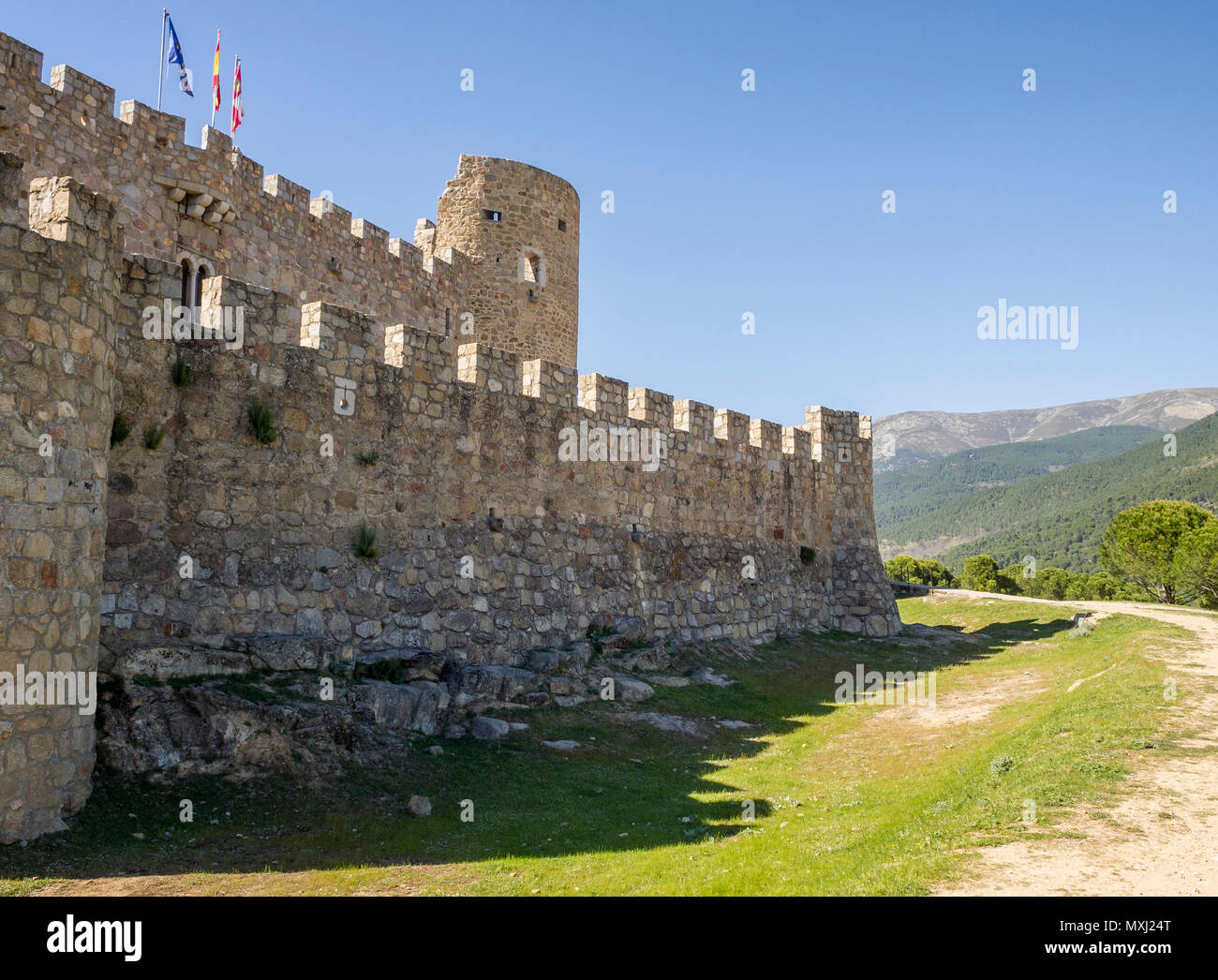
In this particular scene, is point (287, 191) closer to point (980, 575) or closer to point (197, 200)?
point (197, 200)

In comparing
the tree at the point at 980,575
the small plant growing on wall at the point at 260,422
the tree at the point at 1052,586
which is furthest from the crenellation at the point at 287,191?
the tree at the point at 1052,586

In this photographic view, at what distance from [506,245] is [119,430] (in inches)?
648

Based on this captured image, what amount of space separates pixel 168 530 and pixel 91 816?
3483 millimetres

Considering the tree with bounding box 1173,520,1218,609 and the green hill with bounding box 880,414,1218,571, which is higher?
the green hill with bounding box 880,414,1218,571

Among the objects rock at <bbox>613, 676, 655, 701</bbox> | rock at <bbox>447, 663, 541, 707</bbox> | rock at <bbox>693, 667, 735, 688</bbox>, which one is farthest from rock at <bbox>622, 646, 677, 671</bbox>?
rock at <bbox>447, 663, 541, 707</bbox>

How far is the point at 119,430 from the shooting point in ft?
33.4

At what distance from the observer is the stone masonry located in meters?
8.03

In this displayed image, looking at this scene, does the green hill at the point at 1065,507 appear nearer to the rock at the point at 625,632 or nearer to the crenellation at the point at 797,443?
the crenellation at the point at 797,443

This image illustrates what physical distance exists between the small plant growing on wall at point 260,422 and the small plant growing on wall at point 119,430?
1.44 metres

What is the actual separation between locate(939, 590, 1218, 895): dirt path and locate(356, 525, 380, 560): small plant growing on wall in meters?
8.37

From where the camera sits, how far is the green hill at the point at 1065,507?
367ft

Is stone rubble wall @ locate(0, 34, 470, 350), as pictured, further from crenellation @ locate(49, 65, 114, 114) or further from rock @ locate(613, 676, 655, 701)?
rock @ locate(613, 676, 655, 701)

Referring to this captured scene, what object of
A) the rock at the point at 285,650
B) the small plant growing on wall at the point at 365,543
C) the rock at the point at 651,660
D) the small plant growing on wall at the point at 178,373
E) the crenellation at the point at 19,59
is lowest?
the rock at the point at 651,660
